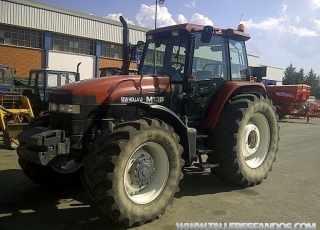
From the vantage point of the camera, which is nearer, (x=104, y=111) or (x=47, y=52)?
(x=104, y=111)

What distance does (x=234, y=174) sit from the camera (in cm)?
535

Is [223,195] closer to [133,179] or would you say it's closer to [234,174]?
[234,174]

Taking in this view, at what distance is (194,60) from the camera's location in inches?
213

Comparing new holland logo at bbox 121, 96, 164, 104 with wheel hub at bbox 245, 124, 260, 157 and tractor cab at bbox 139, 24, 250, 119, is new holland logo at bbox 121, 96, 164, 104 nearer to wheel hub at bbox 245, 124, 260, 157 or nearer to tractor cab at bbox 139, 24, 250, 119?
tractor cab at bbox 139, 24, 250, 119

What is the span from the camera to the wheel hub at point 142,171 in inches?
162

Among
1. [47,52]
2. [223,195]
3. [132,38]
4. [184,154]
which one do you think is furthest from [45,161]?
[132,38]

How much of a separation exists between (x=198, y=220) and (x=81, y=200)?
1.73 metres

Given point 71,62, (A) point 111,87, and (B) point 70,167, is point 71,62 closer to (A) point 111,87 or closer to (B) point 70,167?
(B) point 70,167

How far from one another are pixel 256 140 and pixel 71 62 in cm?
2215

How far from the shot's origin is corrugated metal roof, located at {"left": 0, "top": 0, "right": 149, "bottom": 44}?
22.7 m

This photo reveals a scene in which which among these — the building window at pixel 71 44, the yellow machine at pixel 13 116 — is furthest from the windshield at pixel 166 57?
the building window at pixel 71 44

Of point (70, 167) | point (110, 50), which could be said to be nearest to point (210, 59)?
point (70, 167)

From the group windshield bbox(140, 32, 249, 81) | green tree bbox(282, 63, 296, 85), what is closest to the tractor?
windshield bbox(140, 32, 249, 81)

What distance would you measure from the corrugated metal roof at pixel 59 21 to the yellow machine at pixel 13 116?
14584 mm
